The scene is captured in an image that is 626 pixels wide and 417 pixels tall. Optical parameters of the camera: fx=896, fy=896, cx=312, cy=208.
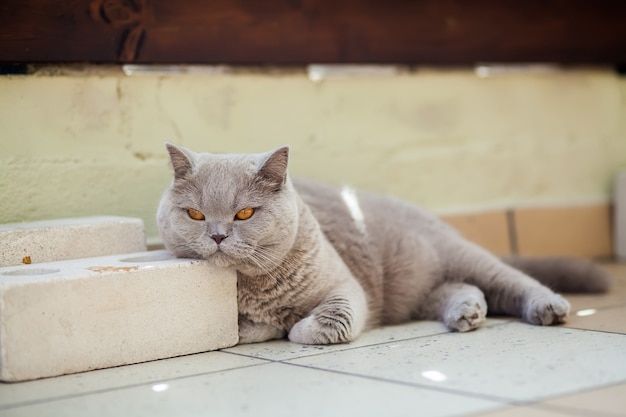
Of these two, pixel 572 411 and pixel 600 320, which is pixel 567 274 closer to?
pixel 600 320

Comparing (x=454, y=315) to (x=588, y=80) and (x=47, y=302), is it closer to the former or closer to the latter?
(x=47, y=302)

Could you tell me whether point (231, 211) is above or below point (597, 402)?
above

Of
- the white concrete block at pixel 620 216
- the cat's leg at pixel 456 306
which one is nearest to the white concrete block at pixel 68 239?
the cat's leg at pixel 456 306

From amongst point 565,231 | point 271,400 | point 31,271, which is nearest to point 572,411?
point 271,400

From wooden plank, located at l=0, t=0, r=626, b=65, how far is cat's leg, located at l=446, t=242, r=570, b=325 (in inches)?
39.0

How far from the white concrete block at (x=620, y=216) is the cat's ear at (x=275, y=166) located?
7.61ft

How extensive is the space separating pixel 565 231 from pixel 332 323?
2008mm

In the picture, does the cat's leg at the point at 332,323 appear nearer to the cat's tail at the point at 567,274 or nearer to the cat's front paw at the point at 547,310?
the cat's front paw at the point at 547,310

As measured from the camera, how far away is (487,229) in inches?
158

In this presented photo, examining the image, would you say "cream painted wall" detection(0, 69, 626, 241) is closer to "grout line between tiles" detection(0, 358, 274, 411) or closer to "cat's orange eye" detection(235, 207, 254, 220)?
"cat's orange eye" detection(235, 207, 254, 220)

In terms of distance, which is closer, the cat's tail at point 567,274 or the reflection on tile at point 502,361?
the reflection on tile at point 502,361

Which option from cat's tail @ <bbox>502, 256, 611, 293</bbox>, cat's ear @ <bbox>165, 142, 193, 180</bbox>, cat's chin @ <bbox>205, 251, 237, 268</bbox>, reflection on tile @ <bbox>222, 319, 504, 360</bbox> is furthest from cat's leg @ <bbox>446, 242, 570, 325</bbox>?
cat's ear @ <bbox>165, 142, 193, 180</bbox>

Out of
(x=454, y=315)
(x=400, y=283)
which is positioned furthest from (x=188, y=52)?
(x=454, y=315)

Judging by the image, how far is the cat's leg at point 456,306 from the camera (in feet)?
9.16
